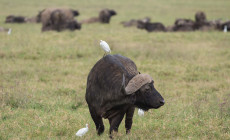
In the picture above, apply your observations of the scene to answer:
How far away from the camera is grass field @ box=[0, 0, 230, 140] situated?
21.8ft

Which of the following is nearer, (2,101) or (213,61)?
(2,101)

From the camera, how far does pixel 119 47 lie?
573 inches

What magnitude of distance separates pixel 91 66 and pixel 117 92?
6578 mm

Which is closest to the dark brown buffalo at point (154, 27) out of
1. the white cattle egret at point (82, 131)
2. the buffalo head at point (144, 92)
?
the white cattle egret at point (82, 131)

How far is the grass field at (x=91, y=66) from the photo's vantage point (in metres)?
6.65

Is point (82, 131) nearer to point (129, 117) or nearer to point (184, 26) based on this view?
point (129, 117)

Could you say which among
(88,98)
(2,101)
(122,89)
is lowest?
(2,101)

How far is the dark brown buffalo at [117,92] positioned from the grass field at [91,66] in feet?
1.32

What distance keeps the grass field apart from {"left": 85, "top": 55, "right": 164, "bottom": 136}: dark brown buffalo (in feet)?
1.32

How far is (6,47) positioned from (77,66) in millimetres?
3290

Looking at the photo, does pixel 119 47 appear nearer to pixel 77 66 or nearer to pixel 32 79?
Result: pixel 77 66

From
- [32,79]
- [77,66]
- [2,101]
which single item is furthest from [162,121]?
[77,66]

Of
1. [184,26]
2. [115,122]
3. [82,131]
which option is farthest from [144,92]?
[184,26]

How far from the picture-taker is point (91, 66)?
476 inches
